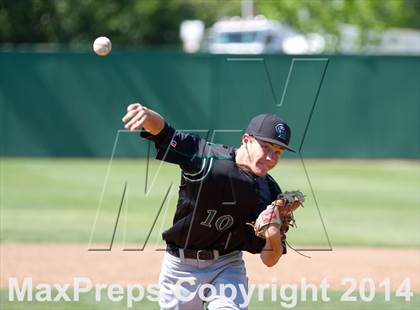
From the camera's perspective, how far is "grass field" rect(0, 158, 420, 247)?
12.9 m

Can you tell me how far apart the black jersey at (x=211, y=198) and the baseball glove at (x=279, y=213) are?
0.16 meters

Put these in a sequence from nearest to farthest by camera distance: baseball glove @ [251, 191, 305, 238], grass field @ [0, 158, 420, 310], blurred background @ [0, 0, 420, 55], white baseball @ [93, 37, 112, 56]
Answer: baseball glove @ [251, 191, 305, 238] < white baseball @ [93, 37, 112, 56] < grass field @ [0, 158, 420, 310] < blurred background @ [0, 0, 420, 55]

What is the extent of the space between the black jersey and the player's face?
0.48 ft

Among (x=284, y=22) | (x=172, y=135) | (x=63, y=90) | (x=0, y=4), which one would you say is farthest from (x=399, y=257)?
(x=0, y=4)

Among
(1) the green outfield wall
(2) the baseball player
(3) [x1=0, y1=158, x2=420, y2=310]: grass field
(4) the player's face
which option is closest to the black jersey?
(2) the baseball player

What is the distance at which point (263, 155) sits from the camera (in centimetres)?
518

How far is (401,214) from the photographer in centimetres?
1530

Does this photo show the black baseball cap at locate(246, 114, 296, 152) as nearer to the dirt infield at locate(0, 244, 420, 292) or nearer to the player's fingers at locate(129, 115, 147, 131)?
the player's fingers at locate(129, 115, 147, 131)

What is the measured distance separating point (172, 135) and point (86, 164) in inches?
697

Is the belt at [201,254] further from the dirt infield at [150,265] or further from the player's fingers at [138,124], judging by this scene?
the dirt infield at [150,265]

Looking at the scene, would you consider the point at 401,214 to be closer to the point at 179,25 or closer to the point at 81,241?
the point at 81,241

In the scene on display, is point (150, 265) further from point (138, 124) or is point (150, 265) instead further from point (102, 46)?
point (138, 124)

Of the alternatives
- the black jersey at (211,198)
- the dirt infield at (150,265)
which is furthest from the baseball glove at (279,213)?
the dirt infield at (150,265)

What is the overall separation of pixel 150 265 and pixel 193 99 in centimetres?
1299
